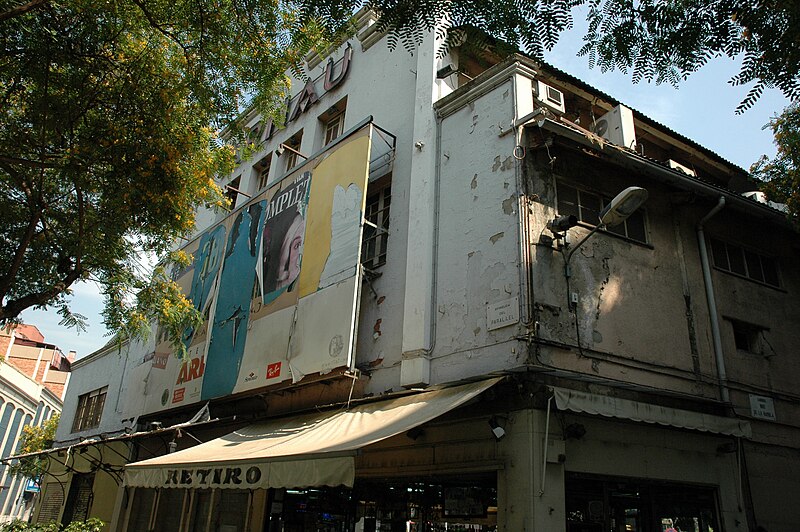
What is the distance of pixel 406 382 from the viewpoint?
8531mm

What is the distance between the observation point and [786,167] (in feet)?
36.3

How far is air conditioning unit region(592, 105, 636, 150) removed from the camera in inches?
399

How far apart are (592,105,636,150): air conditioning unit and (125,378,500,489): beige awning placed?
18.3 feet

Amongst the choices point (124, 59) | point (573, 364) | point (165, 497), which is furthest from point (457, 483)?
point (165, 497)

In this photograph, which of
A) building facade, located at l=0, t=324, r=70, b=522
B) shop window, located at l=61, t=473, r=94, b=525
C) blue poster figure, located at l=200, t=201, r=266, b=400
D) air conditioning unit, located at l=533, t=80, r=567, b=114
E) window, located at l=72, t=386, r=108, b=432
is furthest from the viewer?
building facade, located at l=0, t=324, r=70, b=522

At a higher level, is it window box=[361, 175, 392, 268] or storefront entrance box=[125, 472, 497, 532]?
window box=[361, 175, 392, 268]

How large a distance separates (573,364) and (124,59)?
7.89 metres

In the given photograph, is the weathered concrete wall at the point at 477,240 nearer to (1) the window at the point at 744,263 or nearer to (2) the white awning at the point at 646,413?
(2) the white awning at the point at 646,413

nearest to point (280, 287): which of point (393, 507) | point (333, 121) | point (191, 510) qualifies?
point (393, 507)

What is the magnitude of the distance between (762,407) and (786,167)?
4.93 metres

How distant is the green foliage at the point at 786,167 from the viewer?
9836mm

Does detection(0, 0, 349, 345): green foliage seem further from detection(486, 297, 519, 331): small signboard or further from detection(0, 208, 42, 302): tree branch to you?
detection(486, 297, 519, 331): small signboard

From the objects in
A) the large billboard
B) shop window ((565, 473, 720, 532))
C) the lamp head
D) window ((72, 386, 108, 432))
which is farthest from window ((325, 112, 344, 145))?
window ((72, 386, 108, 432))

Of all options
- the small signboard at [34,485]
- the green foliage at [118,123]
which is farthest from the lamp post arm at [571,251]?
the small signboard at [34,485]
